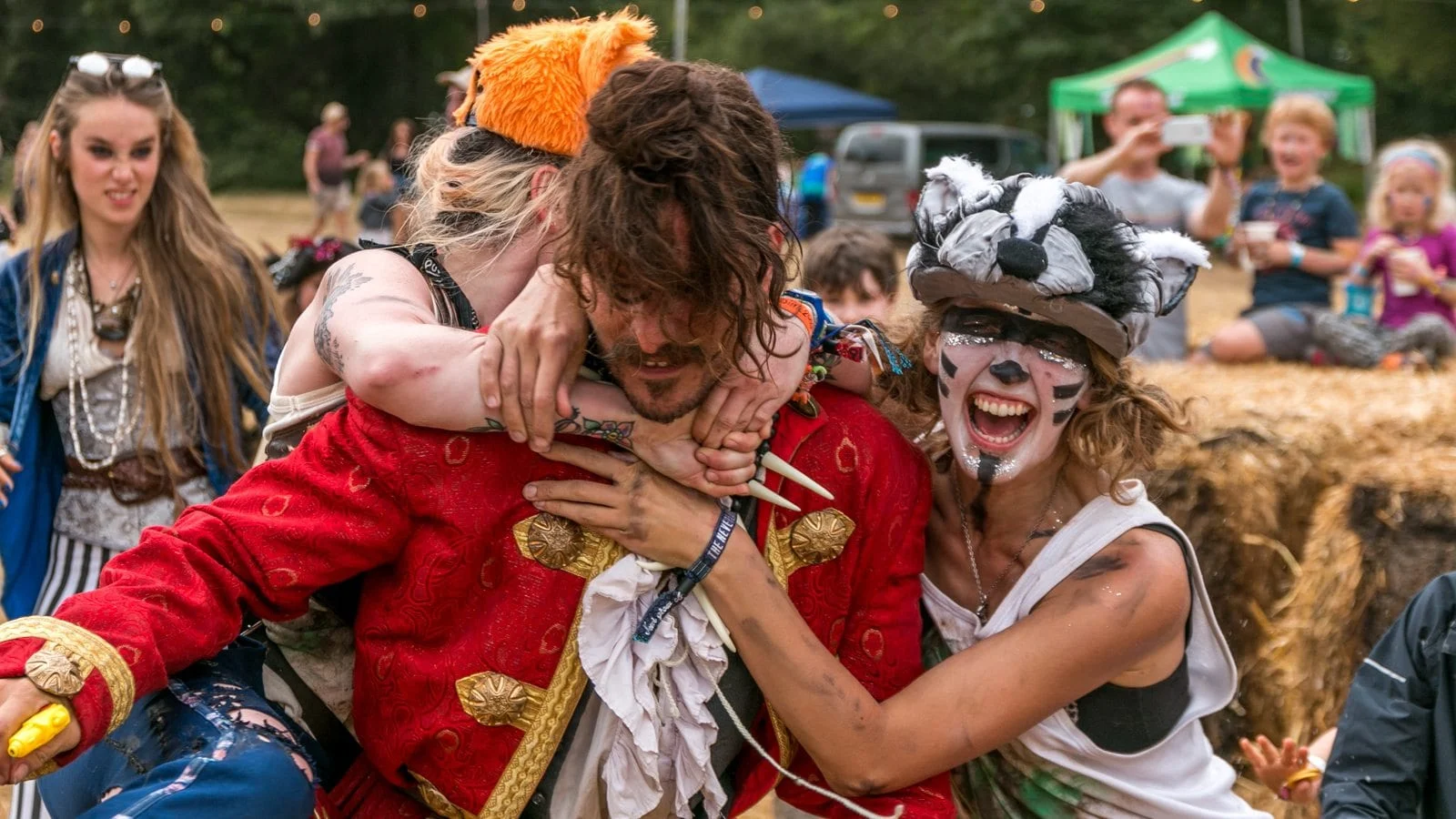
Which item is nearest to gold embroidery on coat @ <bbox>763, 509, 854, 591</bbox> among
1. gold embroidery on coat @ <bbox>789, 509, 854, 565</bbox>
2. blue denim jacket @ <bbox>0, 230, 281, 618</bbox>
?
gold embroidery on coat @ <bbox>789, 509, 854, 565</bbox>

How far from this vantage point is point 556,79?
233 cm

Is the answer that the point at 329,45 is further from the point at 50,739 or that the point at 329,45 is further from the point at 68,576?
the point at 50,739

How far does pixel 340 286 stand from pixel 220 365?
187cm

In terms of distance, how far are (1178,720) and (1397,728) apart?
1.22 ft

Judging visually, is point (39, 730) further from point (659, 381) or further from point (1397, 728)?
point (1397, 728)

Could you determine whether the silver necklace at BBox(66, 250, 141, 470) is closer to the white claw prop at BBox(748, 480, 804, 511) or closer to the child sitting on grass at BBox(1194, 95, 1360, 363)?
the white claw prop at BBox(748, 480, 804, 511)

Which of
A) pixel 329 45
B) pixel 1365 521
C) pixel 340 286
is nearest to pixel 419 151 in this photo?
pixel 340 286

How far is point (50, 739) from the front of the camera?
1.89 meters

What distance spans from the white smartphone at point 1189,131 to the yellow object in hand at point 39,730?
631cm

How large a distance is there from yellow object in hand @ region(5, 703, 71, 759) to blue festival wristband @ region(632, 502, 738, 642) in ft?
2.63

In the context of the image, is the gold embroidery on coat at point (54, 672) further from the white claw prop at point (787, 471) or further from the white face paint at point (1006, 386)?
the white face paint at point (1006, 386)

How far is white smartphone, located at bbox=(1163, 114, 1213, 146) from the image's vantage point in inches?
286

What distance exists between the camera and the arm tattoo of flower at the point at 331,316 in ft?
7.41

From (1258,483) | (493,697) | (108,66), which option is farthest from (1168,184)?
(493,697)
